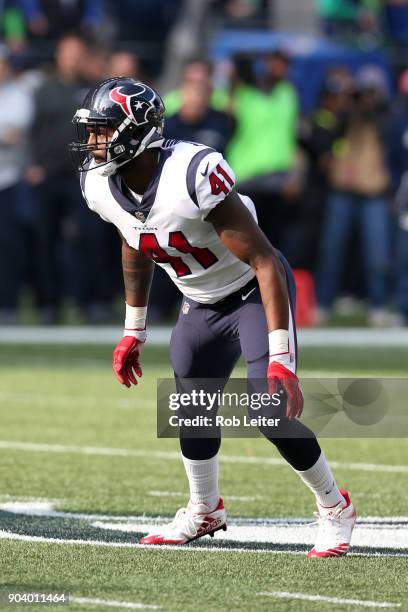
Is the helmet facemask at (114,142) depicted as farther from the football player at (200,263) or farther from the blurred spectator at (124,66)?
the blurred spectator at (124,66)

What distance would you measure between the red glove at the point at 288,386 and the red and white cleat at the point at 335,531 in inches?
20.2

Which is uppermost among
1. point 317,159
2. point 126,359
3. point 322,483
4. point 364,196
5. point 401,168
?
point 126,359

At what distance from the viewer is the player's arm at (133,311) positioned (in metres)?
5.57

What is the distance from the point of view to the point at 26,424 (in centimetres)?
838

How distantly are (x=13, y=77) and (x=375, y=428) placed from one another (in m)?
7.92

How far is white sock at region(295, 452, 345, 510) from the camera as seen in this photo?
5.27 meters

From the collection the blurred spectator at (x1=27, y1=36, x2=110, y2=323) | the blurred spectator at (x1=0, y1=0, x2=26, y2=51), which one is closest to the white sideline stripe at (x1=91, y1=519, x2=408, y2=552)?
the blurred spectator at (x1=27, y1=36, x2=110, y2=323)

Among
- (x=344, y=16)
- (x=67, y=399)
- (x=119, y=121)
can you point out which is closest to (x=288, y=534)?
(x=119, y=121)

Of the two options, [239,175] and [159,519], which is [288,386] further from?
[239,175]

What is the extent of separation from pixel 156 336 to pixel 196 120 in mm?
1839

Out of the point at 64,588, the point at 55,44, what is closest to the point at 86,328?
the point at 55,44

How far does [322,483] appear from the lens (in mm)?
5332

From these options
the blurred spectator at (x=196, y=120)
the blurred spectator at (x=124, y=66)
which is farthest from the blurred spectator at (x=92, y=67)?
the blurred spectator at (x=196, y=120)

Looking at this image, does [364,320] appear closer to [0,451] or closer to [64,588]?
[0,451]
